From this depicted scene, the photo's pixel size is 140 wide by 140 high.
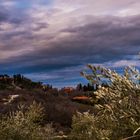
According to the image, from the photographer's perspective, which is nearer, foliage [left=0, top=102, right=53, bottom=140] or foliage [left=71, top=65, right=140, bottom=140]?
foliage [left=71, top=65, right=140, bottom=140]

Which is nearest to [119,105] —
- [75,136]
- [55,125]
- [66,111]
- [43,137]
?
[75,136]

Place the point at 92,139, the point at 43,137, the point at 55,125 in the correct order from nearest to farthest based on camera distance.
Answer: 1. the point at 92,139
2. the point at 43,137
3. the point at 55,125

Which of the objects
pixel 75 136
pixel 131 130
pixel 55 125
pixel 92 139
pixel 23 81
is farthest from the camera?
pixel 23 81

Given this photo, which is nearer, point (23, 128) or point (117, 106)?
point (117, 106)

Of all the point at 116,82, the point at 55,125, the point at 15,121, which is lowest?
the point at 55,125

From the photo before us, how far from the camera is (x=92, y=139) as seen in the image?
741cm

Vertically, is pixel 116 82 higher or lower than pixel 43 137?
higher

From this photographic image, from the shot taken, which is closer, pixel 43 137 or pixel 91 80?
pixel 91 80

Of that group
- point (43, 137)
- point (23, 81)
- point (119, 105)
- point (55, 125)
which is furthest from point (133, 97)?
point (23, 81)

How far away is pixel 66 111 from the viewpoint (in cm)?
2661

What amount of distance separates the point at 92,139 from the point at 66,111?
19.3 metres

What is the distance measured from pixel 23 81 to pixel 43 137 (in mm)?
42754

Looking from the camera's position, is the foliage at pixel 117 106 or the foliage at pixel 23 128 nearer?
the foliage at pixel 117 106

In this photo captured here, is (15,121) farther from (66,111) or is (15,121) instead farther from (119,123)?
(66,111)
